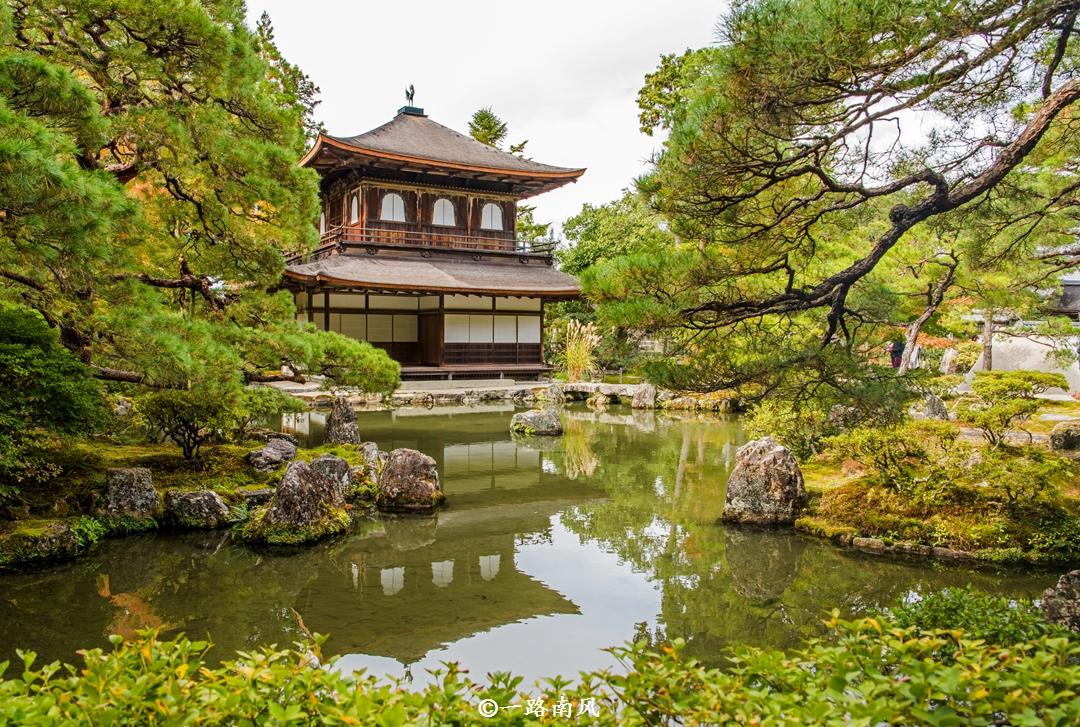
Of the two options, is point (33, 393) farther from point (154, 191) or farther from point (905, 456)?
point (905, 456)

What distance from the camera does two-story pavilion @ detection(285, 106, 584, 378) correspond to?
17.8 meters

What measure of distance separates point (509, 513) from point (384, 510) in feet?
4.28

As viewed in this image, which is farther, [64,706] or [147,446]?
[147,446]

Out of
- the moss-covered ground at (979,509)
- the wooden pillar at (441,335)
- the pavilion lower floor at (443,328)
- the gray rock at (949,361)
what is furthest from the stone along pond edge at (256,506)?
the gray rock at (949,361)

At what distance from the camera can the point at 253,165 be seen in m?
6.88

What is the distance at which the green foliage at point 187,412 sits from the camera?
23.4 feet

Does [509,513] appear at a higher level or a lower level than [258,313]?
lower

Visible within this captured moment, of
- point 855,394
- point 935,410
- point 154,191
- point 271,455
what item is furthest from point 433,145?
point 855,394

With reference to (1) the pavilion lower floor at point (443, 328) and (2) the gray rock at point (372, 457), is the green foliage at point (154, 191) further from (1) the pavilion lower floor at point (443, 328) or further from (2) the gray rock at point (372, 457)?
(1) the pavilion lower floor at point (443, 328)

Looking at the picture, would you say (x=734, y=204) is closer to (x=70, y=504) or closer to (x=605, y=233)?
(x=70, y=504)

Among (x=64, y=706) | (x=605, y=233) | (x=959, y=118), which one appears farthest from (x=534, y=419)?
(x=605, y=233)

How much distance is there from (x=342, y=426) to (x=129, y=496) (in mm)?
3852

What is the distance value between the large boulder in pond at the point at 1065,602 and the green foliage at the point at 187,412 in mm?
6276

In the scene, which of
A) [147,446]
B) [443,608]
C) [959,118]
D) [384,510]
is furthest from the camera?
[147,446]
